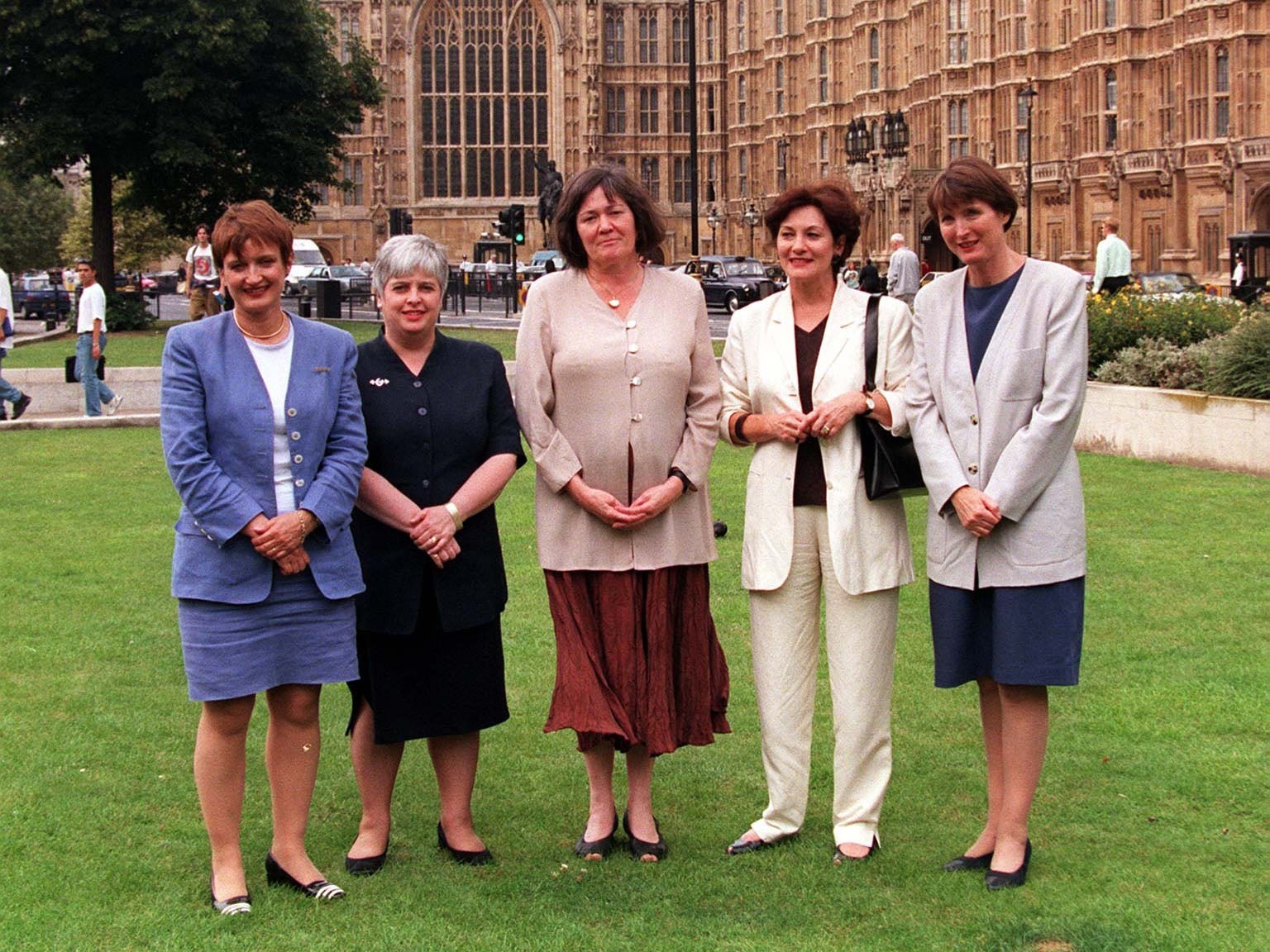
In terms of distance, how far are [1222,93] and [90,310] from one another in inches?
1096

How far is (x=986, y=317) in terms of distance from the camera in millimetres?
5082

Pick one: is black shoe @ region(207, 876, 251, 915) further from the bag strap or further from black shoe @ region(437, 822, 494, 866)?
the bag strap

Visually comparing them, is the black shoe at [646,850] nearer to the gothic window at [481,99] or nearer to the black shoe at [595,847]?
the black shoe at [595,847]

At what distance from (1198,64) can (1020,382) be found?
3679cm

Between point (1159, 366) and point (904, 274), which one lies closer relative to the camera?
point (1159, 366)

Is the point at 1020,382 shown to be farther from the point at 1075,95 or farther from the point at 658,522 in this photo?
the point at 1075,95

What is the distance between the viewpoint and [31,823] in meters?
5.71

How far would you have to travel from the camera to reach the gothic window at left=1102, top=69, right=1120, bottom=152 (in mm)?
42938

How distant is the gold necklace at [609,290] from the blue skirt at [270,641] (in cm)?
126

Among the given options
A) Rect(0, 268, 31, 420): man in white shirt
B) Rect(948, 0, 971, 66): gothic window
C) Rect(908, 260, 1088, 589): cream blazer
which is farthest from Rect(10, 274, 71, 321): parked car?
Rect(908, 260, 1088, 589): cream blazer

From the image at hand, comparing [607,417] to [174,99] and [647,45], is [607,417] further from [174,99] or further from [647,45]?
[647,45]

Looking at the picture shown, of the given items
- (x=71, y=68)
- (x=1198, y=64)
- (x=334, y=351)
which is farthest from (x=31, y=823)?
(x=1198, y=64)

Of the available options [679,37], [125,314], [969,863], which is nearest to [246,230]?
[969,863]

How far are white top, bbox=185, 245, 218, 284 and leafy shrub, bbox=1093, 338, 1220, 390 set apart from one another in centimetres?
1350
